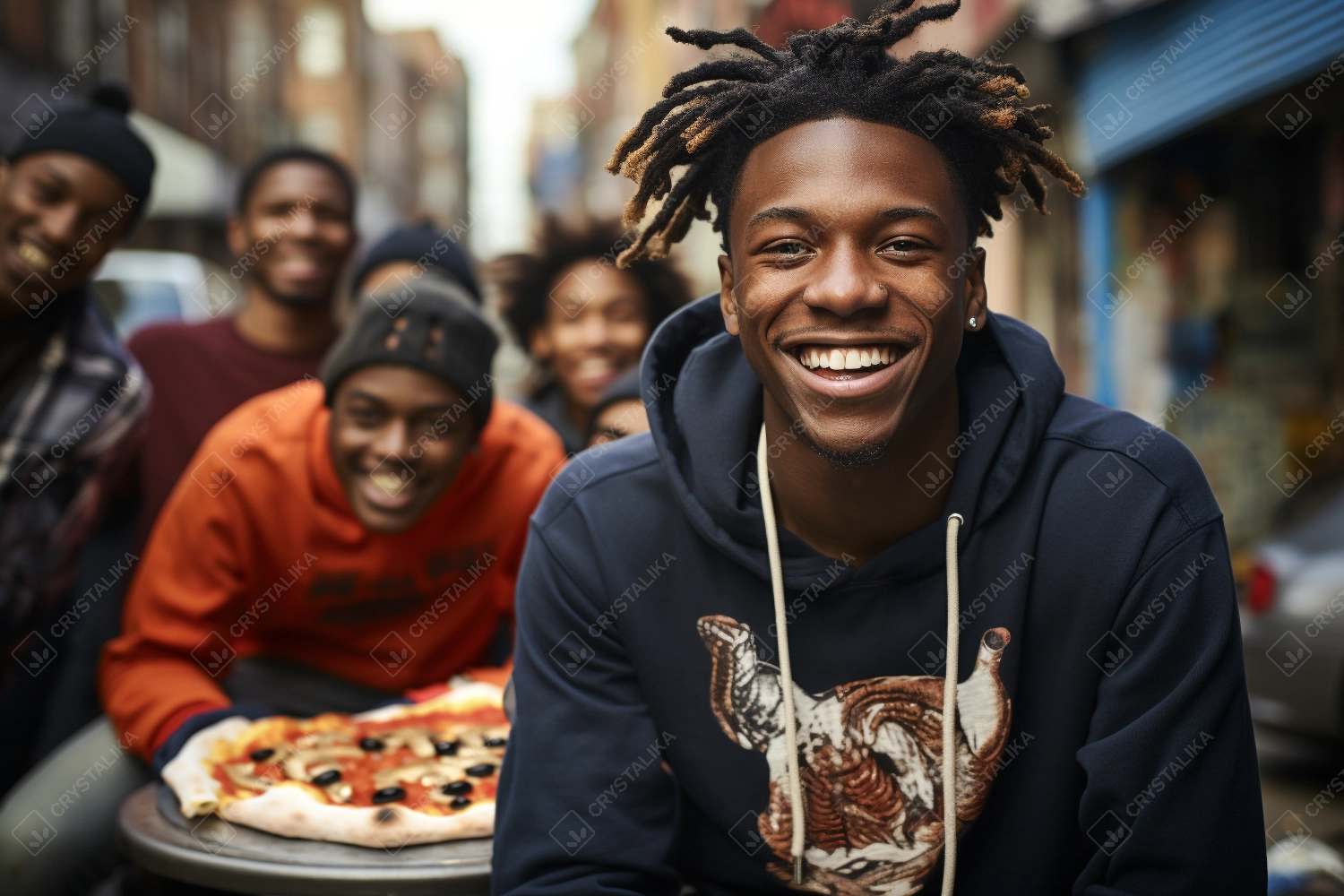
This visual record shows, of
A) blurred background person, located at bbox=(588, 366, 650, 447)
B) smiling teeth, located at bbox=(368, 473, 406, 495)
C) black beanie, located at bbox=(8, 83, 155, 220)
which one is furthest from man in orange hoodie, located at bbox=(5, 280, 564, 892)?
black beanie, located at bbox=(8, 83, 155, 220)

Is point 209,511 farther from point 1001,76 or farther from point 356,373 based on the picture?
point 1001,76

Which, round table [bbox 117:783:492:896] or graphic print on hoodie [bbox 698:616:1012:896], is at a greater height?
graphic print on hoodie [bbox 698:616:1012:896]

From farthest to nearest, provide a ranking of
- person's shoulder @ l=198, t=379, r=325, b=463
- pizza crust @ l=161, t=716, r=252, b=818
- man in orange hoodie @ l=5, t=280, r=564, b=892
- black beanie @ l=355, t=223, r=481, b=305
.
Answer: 1. black beanie @ l=355, t=223, r=481, b=305
2. person's shoulder @ l=198, t=379, r=325, b=463
3. man in orange hoodie @ l=5, t=280, r=564, b=892
4. pizza crust @ l=161, t=716, r=252, b=818

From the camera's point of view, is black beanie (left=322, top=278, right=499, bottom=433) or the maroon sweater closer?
black beanie (left=322, top=278, right=499, bottom=433)

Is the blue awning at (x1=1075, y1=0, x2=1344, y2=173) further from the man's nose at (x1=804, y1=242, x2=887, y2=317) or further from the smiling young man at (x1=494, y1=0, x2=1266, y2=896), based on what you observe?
the man's nose at (x1=804, y1=242, x2=887, y2=317)

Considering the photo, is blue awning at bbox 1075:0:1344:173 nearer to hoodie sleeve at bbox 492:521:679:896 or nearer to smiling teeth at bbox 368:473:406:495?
smiling teeth at bbox 368:473:406:495

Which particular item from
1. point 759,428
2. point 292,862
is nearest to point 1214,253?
point 759,428

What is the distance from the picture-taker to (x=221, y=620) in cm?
309

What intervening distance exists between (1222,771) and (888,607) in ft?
1.89

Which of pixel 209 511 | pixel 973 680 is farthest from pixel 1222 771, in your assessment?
pixel 209 511

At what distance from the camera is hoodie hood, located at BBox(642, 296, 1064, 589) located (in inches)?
80.4

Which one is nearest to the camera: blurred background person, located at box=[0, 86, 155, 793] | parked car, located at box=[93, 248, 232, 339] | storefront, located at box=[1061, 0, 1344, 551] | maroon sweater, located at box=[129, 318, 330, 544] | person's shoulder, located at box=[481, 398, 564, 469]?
blurred background person, located at box=[0, 86, 155, 793]

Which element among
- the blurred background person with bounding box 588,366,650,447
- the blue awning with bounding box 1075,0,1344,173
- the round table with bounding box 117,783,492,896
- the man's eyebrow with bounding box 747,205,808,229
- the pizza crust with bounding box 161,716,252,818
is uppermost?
the blue awning with bounding box 1075,0,1344,173

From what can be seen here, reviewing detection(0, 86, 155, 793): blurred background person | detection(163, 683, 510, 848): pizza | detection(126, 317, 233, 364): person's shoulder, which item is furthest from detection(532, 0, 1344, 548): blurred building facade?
detection(163, 683, 510, 848): pizza
